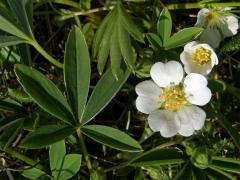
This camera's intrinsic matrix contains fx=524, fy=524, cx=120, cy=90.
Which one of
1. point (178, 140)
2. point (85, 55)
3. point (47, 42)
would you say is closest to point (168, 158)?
point (178, 140)

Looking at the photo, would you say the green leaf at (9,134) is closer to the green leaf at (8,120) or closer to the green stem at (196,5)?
the green leaf at (8,120)

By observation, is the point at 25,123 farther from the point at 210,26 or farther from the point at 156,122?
the point at 210,26

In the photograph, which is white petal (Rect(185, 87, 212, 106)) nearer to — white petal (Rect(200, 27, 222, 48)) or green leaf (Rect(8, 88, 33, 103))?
white petal (Rect(200, 27, 222, 48))

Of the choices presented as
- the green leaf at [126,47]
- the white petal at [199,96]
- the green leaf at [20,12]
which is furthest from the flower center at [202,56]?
the green leaf at [20,12]

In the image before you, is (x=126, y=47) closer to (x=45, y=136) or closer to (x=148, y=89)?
(x=148, y=89)

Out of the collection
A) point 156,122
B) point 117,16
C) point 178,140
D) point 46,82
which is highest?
point 117,16

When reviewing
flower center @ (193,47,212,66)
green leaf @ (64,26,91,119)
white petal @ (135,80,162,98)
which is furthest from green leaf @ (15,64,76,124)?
flower center @ (193,47,212,66)
